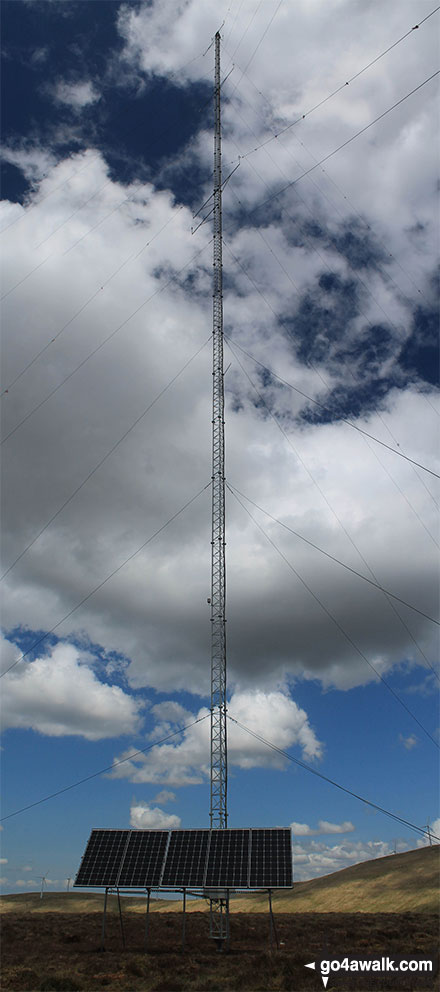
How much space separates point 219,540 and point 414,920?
4068 cm

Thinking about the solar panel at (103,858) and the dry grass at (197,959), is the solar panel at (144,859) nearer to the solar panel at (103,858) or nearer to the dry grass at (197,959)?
the solar panel at (103,858)

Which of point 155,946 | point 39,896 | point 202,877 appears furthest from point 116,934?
point 39,896

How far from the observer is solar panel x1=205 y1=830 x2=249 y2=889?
31.5 m

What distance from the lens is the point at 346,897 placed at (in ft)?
278

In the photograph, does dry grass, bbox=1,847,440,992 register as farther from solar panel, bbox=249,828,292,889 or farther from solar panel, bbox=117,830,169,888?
solar panel, bbox=117,830,169,888

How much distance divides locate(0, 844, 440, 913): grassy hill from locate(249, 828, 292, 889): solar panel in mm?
48652

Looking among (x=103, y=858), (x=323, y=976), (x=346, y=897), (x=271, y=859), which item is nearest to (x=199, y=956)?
(x=271, y=859)

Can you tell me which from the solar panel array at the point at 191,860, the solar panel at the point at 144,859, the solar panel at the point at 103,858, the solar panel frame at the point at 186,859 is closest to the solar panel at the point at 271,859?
the solar panel array at the point at 191,860

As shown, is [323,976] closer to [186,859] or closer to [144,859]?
[186,859]

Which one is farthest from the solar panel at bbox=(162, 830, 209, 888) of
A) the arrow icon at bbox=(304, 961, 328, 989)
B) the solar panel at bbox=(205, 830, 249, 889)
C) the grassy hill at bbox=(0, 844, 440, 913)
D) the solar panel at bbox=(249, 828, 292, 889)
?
the grassy hill at bbox=(0, 844, 440, 913)

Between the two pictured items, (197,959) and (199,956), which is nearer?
(197,959)

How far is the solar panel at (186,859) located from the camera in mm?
32188

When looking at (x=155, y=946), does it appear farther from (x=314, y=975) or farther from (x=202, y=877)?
(x=314, y=975)

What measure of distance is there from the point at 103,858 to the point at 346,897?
2527 inches
